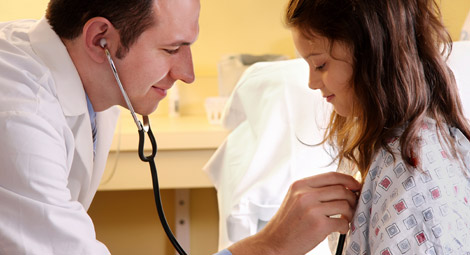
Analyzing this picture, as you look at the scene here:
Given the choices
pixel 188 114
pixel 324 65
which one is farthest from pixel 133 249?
pixel 324 65

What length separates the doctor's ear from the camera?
1.29 meters

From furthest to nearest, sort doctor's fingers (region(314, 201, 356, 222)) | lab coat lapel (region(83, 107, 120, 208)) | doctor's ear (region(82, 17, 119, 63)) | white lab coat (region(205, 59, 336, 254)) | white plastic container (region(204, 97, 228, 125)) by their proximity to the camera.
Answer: white plastic container (region(204, 97, 228, 125)) → white lab coat (region(205, 59, 336, 254)) → lab coat lapel (region(83, 107, 120, 208)) → doctor's ear (region(82, 17, 119, 63)) → doctor's fingers (region(314, 201, 356, 222))

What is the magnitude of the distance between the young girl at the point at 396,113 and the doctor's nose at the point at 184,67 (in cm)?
23

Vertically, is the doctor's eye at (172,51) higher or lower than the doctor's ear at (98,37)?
lower

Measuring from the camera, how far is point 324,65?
4.17 feet

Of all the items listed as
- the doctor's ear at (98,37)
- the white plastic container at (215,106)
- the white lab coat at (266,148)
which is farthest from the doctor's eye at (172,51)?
the white plastic container at (215,106)

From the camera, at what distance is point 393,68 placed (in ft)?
3.91

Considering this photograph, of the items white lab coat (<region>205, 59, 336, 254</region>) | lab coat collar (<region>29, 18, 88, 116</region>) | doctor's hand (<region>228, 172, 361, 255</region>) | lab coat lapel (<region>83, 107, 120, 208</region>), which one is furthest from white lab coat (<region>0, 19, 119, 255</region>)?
white lab coat (<region>205, 59, 336, 254</region>)

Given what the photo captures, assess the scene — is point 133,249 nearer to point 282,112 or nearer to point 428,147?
point 282,112

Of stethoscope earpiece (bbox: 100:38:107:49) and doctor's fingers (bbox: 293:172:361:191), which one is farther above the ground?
stethoscope earpiece (bbox: 100:38:107:49)

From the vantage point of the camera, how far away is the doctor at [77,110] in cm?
106

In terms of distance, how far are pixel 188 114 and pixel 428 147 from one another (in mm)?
2004

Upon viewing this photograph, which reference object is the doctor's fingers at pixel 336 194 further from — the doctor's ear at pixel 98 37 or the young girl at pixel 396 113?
the doctor's ear at pixel 98 37

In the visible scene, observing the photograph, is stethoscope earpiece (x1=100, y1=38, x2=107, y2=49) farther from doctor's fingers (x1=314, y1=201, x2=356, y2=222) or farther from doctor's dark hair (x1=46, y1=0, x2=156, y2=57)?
doctor's fingers (x1=314, y1=201, x2=356, y2=222)
